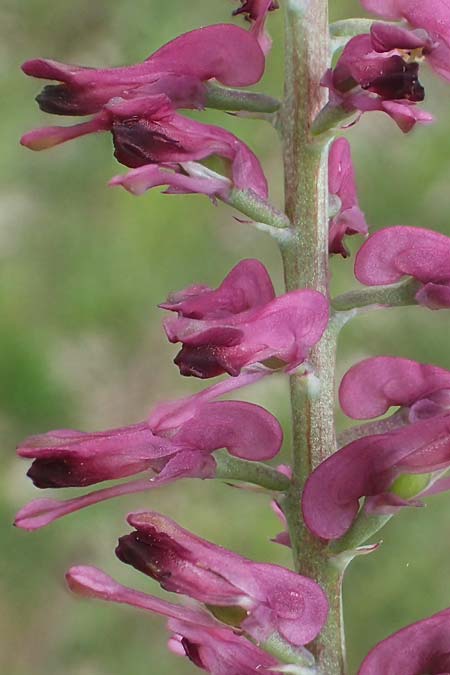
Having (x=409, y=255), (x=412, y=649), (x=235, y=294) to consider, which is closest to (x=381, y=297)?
(x=409, y=255)

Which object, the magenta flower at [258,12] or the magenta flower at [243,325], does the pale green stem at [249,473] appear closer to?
the magenta flower at [243,325]

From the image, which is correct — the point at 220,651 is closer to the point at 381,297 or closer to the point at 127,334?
the point at 381,297

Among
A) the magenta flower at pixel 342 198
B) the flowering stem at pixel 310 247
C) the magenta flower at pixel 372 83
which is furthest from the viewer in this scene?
the magenta flower at pixel 342 198

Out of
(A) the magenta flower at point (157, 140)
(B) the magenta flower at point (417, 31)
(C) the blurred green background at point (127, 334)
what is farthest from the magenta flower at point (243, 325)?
(C) the blurred green background at point (127, 334)

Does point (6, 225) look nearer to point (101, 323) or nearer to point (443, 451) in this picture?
point (101, 323)

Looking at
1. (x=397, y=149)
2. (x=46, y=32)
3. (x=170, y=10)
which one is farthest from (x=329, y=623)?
(x=46, y=32)

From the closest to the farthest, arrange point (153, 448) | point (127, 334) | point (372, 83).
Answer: point (372, 83) → point (153, 448) → point (127, 334)

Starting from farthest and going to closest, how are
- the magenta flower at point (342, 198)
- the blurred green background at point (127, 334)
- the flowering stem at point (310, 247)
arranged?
the blurred green background at point (127, 334), the magenta flower at point (342, 198), the flowering stem at point (310, 247)

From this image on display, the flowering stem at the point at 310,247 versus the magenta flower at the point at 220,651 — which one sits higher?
the flowering stem at the point at 310,247
